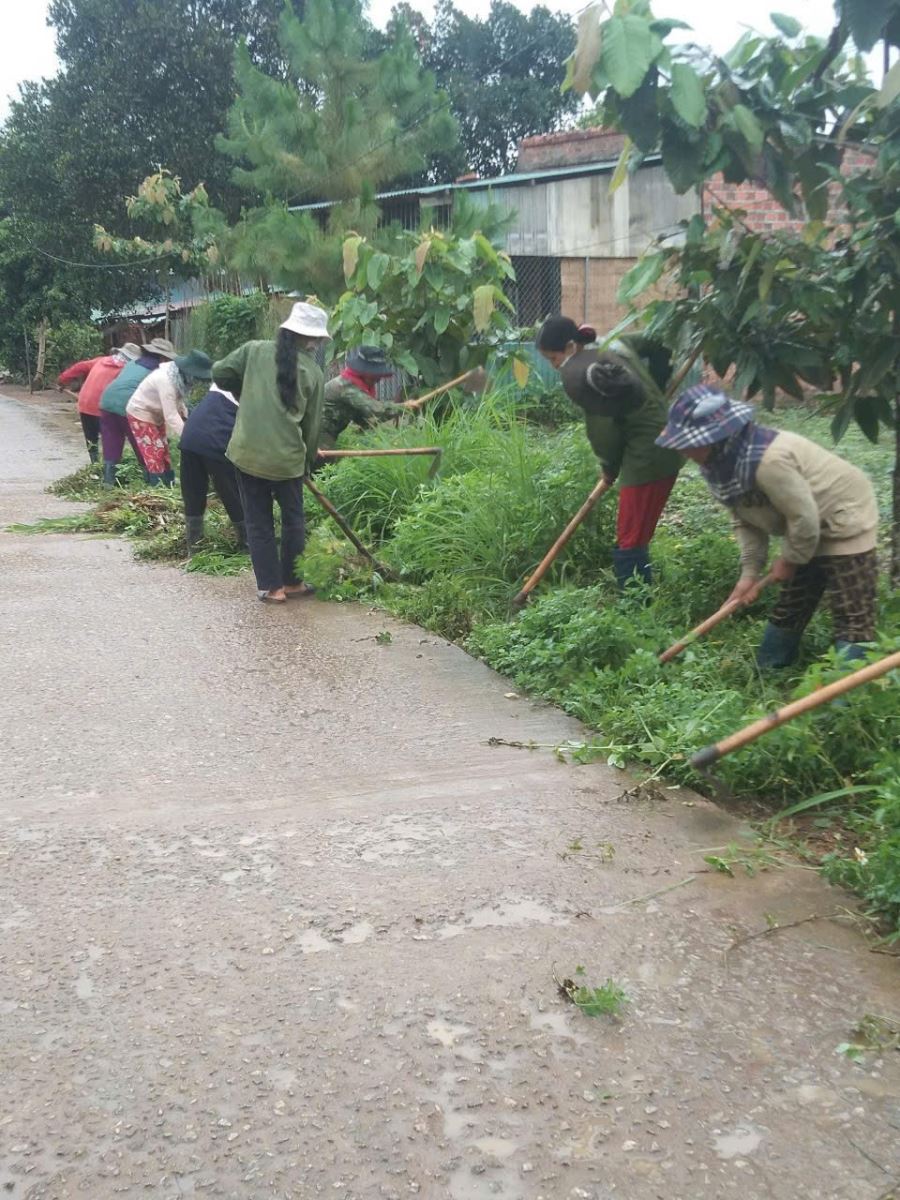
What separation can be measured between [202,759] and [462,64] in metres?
30.4

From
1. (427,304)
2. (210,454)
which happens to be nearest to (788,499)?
(210,454)

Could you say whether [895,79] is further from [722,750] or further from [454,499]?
[454,499]

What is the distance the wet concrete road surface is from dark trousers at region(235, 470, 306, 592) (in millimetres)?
2018

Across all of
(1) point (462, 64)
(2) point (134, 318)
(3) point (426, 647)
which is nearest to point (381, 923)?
(3) point (426, 647)

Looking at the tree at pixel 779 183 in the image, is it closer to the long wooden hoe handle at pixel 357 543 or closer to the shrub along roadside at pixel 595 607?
the shrub along roadside at pixel 595 607

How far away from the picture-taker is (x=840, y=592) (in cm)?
439

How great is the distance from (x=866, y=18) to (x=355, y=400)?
4.73 metres

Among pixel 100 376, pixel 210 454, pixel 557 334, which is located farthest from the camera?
pixel 100 376

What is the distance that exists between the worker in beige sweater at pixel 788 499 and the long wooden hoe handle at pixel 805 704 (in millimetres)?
833

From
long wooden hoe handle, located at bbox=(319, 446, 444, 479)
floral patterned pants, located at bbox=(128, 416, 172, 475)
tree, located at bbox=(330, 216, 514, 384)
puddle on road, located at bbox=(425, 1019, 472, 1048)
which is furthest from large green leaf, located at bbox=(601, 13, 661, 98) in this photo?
floral patterned pants, located at bbox=(128, 416, 172, 475)

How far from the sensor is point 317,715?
4895mm

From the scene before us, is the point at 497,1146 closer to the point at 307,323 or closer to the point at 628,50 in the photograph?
the point at 628,50

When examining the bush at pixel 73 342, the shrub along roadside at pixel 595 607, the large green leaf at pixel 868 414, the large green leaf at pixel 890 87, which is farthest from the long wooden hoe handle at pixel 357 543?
the bush at pixel 73 342

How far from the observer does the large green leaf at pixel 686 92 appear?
3.76 meters
